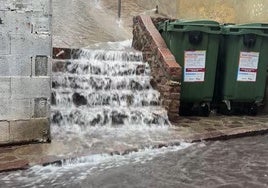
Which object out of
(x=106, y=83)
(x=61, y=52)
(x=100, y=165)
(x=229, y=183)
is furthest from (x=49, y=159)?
(x=61, y=52)

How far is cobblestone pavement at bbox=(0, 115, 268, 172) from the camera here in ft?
17.7

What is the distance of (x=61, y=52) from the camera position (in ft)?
28.3

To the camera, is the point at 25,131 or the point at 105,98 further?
the point at 105,98

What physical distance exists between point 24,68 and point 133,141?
182 cm

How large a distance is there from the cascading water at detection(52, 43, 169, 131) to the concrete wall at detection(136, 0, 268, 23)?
4906 millimetres

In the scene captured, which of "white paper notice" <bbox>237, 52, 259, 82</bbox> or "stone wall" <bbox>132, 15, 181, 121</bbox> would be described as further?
"white paper notice" <bbox>237, 52, 259, 82</bbox>

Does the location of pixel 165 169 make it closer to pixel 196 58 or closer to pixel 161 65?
pixel 161 65

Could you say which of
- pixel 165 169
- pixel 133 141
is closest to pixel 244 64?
pixel 133 141

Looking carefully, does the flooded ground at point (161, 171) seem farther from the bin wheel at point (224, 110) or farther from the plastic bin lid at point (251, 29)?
the plastic bin lid at point (251, 29)

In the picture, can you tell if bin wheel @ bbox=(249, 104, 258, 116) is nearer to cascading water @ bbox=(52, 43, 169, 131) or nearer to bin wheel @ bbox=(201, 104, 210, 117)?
bin wheel @ bbox=(201, 104, 210, 117)

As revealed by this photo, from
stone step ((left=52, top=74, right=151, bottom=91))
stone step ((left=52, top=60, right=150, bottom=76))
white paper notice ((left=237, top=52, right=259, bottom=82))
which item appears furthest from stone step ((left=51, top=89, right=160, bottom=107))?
A: white paper notice ((left=237, top=52, right=259, bottom=82))

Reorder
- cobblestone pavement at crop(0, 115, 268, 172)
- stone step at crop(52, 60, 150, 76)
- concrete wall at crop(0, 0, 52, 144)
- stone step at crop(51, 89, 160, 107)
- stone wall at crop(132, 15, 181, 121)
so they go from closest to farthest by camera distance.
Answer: cobblestone pavement at crop(0, 115, 268, 172) → concrete wall at crop(0, 0, 52, 144) → stone step at crop(51, 89, 160, 107) → stone wall at crop(132, 15, 181, 121) → stone step at crop(52, 60, 150, 76)

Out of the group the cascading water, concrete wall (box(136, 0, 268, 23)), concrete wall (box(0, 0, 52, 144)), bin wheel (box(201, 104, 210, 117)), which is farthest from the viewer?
concrete wall (box(136, 0, 268, 23))

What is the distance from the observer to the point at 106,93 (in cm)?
785
